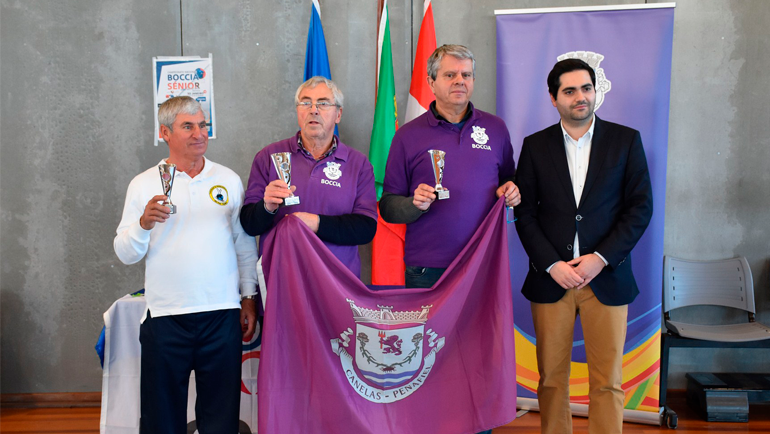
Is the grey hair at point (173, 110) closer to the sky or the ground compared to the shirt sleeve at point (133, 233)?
closer to the sky

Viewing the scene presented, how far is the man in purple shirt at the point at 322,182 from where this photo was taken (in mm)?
2496

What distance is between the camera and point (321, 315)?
243 centimetres

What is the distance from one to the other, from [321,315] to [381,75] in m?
1.90

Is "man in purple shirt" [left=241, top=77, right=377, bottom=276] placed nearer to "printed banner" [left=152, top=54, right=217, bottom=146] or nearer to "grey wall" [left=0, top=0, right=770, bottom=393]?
"grey wall" [left=0, top=0, right=770, bottom=393]

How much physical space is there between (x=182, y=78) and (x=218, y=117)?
35 centimetres

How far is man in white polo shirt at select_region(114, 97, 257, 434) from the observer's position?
7.84 feet

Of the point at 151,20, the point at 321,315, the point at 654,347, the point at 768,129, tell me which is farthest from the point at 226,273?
the point at 768,129

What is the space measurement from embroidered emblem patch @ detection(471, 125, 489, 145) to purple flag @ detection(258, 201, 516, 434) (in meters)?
0.48

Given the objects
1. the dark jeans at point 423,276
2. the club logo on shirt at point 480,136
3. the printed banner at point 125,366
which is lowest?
the printed banner at point 125,366

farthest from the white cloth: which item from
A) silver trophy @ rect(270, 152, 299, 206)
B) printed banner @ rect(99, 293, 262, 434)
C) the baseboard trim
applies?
the baseboard trim

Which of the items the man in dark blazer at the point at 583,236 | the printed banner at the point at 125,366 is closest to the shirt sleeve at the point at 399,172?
the man in dark blazer at the point at 583,236

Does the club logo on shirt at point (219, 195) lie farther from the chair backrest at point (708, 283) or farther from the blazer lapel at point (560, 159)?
the chair backrest at point (708, 283)

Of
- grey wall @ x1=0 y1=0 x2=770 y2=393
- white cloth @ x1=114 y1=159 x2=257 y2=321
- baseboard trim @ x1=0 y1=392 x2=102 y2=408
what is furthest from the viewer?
baseboard trim @ x1=0 y1=392 x2=102 y2=408

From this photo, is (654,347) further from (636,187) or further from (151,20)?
(151,20)
